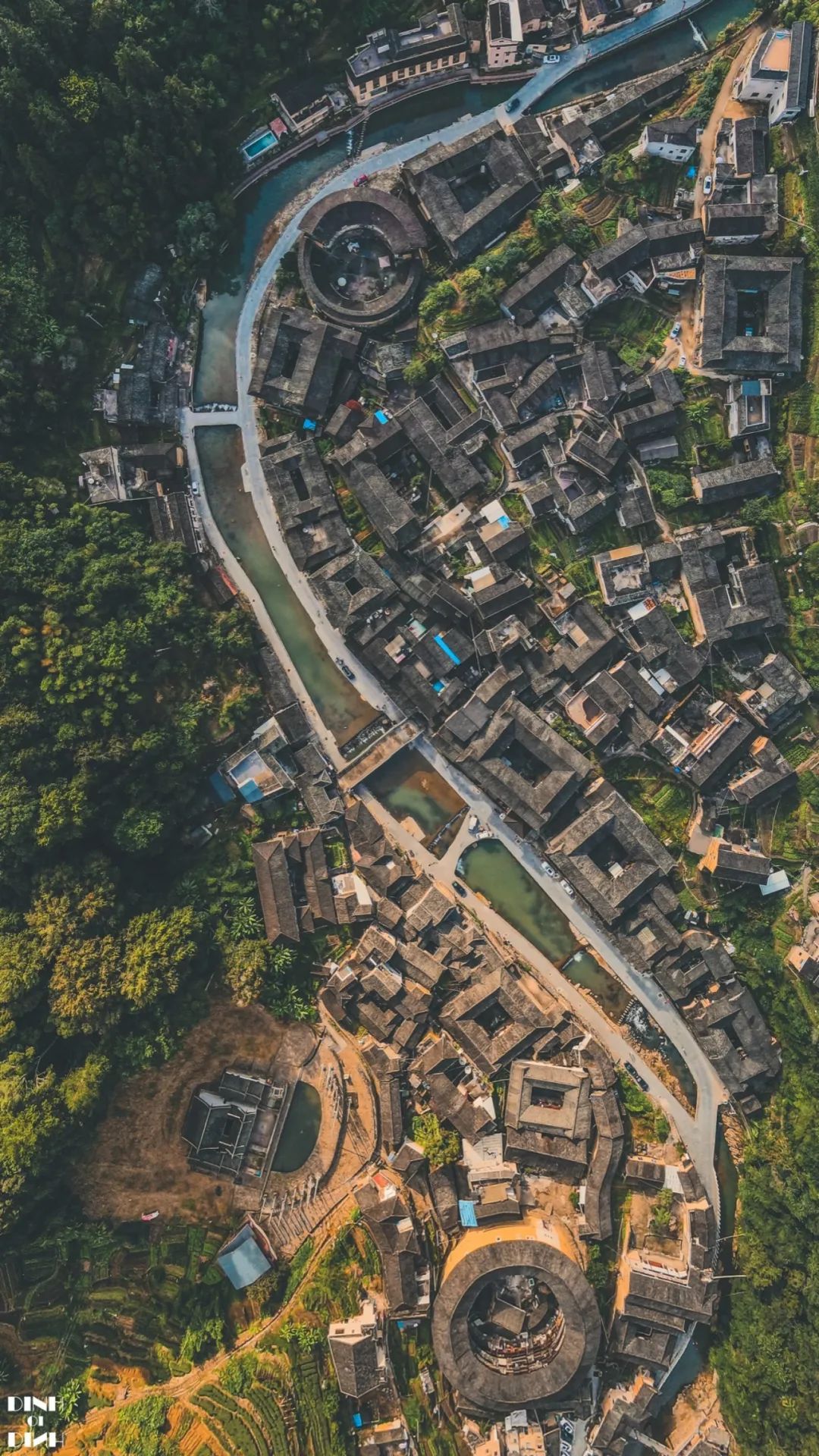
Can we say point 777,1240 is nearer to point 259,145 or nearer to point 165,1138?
point 165,1138

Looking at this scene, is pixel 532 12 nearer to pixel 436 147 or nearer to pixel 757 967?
pixel 436 147

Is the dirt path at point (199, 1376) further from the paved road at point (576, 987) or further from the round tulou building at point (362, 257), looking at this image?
the round tulou building at point (362, 257)

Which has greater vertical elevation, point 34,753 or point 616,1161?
point 34,753

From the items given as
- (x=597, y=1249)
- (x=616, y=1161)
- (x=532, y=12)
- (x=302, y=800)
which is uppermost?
(x=532, y=12)

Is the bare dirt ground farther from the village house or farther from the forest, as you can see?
the village house

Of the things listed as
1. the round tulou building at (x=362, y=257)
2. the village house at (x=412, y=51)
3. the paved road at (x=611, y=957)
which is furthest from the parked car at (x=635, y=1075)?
the village house at (x=412, y=51)

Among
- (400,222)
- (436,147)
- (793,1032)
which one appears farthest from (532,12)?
(793,1032)

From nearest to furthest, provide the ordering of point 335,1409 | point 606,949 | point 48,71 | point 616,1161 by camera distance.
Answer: point 48,71 → point 335,1409 → point 616,1161 → point 606,949
